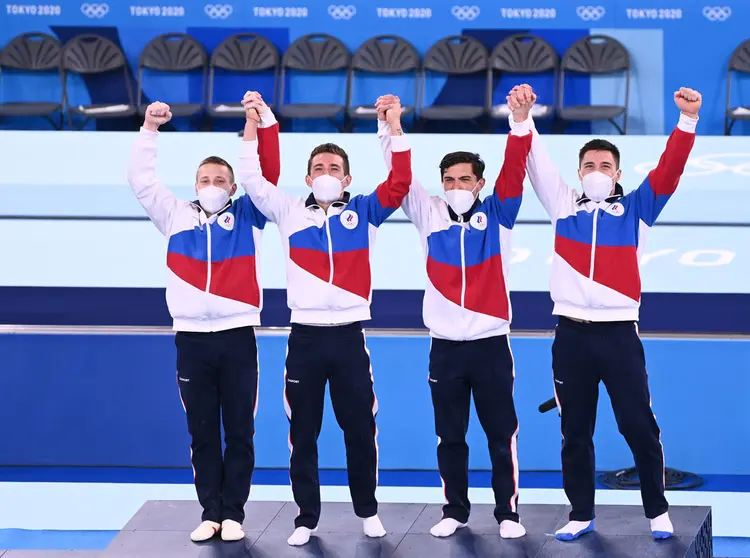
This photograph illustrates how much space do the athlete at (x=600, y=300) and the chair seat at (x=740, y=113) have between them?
4.27 metres

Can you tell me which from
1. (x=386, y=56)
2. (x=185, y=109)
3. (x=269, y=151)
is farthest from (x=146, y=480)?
(x=386, y=56)

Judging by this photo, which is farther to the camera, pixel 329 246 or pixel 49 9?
pixel 49 9

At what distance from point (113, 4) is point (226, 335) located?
18.7 ft

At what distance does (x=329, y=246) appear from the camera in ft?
13.9

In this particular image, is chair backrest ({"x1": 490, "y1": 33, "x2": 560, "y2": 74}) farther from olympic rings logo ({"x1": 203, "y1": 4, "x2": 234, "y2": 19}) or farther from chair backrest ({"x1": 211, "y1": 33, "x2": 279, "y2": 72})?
olympic rings logo ({"x1": 203, "y1": 4, "x2": 234, "y2": 19})

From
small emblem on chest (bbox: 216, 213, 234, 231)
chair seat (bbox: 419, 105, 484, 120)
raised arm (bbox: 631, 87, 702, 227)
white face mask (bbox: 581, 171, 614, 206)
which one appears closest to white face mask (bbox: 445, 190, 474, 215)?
white face mask (bbox: 581, 171, 614, 206)

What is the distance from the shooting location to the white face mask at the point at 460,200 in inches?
167

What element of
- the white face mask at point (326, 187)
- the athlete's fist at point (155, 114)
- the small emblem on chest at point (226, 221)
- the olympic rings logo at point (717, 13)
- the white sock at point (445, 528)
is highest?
the olympic rings logo at point (717, 13)

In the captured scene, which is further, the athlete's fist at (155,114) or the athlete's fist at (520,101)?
the athlete's fist at (155,114)

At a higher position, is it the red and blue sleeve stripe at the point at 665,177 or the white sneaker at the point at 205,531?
the red and blue sleeve stripe at the point at 665,177

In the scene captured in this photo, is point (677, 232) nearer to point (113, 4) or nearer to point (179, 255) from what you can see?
point (179, 255)

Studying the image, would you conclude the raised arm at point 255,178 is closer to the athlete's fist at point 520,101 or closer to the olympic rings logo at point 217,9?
the athlete's fist at point 520,101

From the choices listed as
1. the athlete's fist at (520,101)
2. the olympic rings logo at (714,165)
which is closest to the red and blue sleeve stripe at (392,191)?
the athlete's fist at (520,101)

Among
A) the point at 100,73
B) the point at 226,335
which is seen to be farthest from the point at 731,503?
the point at 100,73
